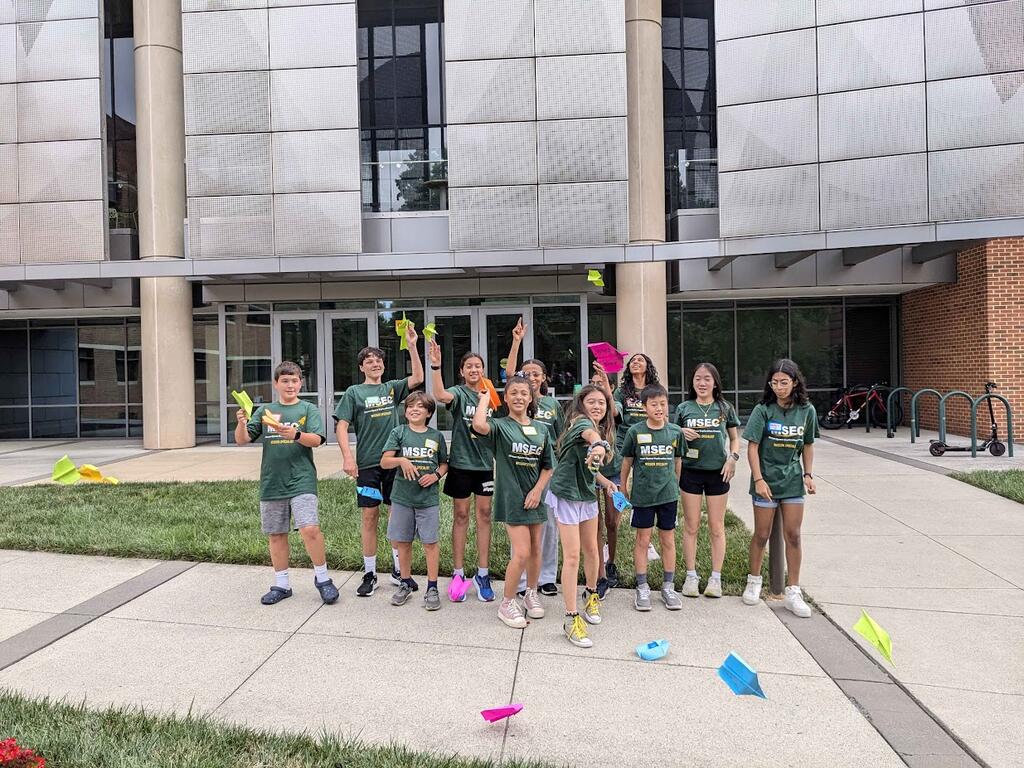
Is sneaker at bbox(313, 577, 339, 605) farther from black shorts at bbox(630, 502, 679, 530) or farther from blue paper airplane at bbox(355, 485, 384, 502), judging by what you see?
black shorts at bbox(630, 502, 679, 530)

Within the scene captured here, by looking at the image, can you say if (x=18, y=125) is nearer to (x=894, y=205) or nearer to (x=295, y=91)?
(x=295, y=91)

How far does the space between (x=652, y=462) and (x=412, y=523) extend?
1.78 m

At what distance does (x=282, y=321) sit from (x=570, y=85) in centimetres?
803

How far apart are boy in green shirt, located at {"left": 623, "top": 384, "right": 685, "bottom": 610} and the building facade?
9313mm

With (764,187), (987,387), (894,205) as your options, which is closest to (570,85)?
(764,187)

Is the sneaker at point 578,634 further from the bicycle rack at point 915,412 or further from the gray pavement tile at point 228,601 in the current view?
the bicycle rack at point 915,412

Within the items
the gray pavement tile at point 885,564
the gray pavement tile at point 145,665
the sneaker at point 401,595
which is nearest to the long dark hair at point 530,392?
the sneaker at point 401,595

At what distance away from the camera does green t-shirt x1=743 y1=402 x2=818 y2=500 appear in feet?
15.8

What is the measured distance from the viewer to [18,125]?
1467 cm

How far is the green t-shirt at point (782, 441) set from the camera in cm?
482

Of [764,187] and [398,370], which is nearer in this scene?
[764,187]

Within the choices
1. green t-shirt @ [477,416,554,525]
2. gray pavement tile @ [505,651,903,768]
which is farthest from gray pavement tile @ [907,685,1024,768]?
green t-shirt @ [477,416,554,525]

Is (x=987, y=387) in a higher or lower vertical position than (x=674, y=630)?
higher

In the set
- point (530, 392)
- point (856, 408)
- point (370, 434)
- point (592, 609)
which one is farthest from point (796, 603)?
point (856, 408)
